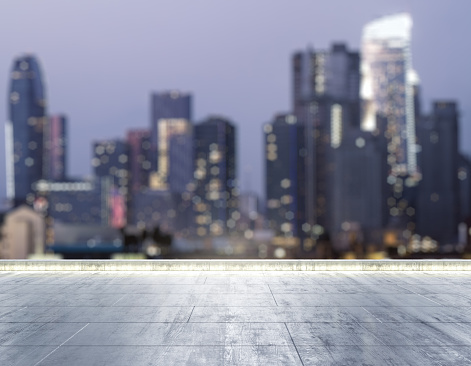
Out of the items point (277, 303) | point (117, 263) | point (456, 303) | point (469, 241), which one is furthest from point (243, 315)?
point (469, 241)

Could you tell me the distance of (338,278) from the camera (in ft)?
63.1

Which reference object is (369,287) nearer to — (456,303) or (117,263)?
(456,303)

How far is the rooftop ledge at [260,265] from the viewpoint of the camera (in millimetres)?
21203

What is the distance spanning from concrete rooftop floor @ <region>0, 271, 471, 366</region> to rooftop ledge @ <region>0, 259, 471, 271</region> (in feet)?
5.85

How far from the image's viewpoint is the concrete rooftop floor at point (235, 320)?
9.82 m

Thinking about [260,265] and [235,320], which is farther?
[260,265]

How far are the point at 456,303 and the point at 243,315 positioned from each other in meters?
6.65

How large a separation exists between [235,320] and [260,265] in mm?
9012

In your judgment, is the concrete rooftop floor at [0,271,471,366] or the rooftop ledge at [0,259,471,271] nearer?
the concrete rooftop floor at [0,271,471,366]

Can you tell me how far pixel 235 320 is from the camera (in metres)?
12.4

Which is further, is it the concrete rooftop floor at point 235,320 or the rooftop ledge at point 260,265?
the rooftop ledge at point 260,265

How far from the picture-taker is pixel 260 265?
69.9 feet

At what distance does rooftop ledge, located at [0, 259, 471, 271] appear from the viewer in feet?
69.6

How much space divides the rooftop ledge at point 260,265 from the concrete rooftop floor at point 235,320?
1782 millimetres
